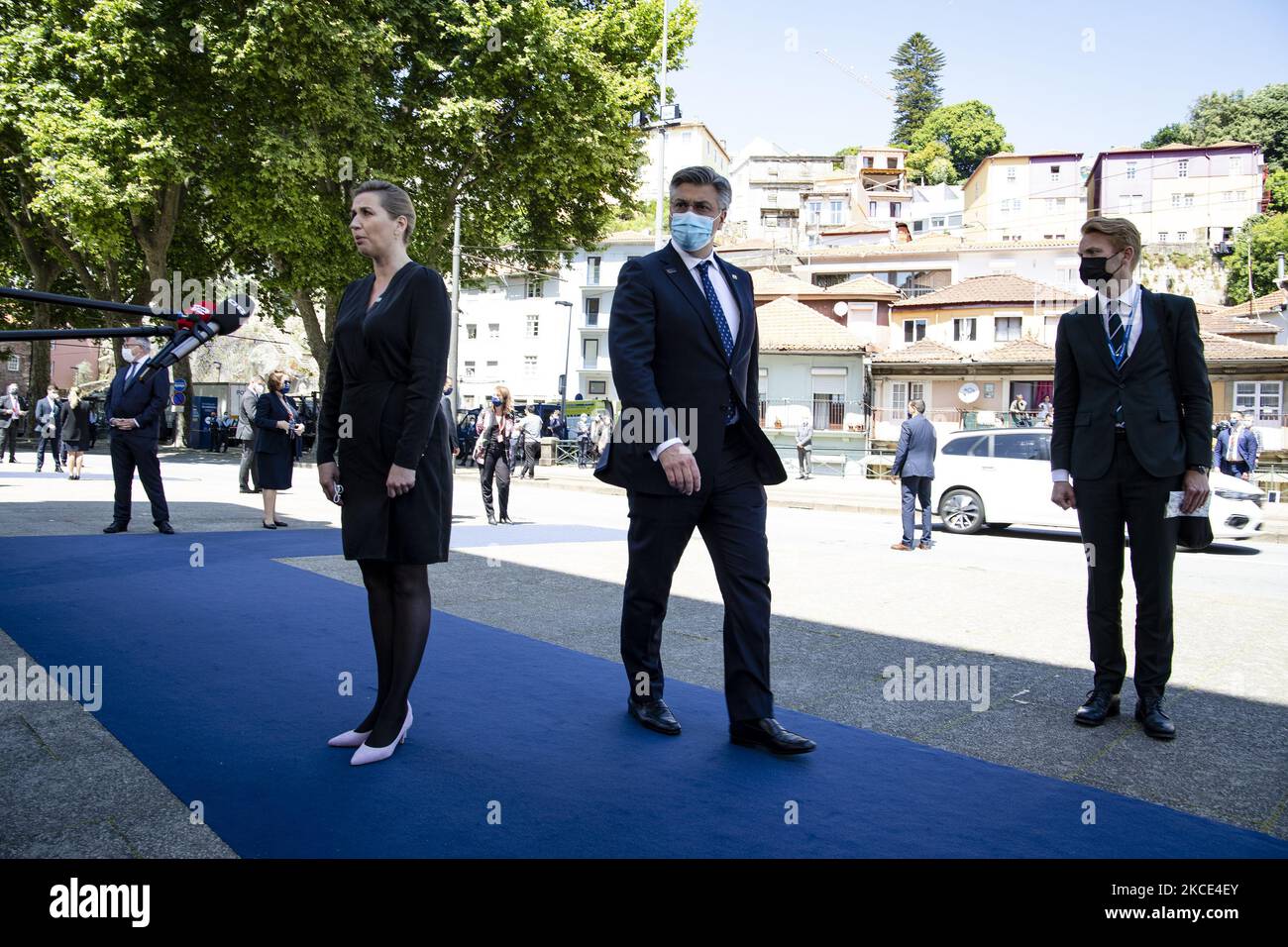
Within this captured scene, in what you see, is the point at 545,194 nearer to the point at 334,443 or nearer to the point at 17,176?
the point at 17,176

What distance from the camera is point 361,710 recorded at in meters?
4.17

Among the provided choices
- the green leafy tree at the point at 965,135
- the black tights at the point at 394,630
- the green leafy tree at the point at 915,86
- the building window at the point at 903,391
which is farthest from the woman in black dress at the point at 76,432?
the green leafy tree at the point at 915,86

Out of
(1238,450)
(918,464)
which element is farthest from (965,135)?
(918,464)

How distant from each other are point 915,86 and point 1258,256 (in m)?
59.1

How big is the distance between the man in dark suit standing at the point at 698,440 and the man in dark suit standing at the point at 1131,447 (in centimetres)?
148

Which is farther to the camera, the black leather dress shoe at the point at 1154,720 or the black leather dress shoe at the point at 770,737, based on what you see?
the black leather dress shoe at the point at 1154,720

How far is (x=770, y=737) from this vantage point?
3.78 m

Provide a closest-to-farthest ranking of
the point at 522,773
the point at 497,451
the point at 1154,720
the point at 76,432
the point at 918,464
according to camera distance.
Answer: the point at 522,773 < the point at 1154,720 < the point at 918,464 < the point at 497,451 < the point at 76,432

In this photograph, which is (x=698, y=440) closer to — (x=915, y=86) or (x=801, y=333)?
(x=801, y=333)

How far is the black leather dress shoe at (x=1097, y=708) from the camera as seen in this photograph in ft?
14.0

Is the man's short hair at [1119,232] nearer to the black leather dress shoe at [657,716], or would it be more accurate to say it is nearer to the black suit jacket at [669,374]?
the black suit jacket at [669,374]

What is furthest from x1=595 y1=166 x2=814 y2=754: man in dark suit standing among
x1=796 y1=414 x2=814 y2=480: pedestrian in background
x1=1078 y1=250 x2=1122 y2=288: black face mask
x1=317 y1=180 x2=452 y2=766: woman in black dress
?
x1=796 y1=414 x2=814 y2=480: pedestrian in background

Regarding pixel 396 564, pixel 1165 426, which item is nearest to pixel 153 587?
pixel 396 564

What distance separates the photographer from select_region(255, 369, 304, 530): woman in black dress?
11.2 m
